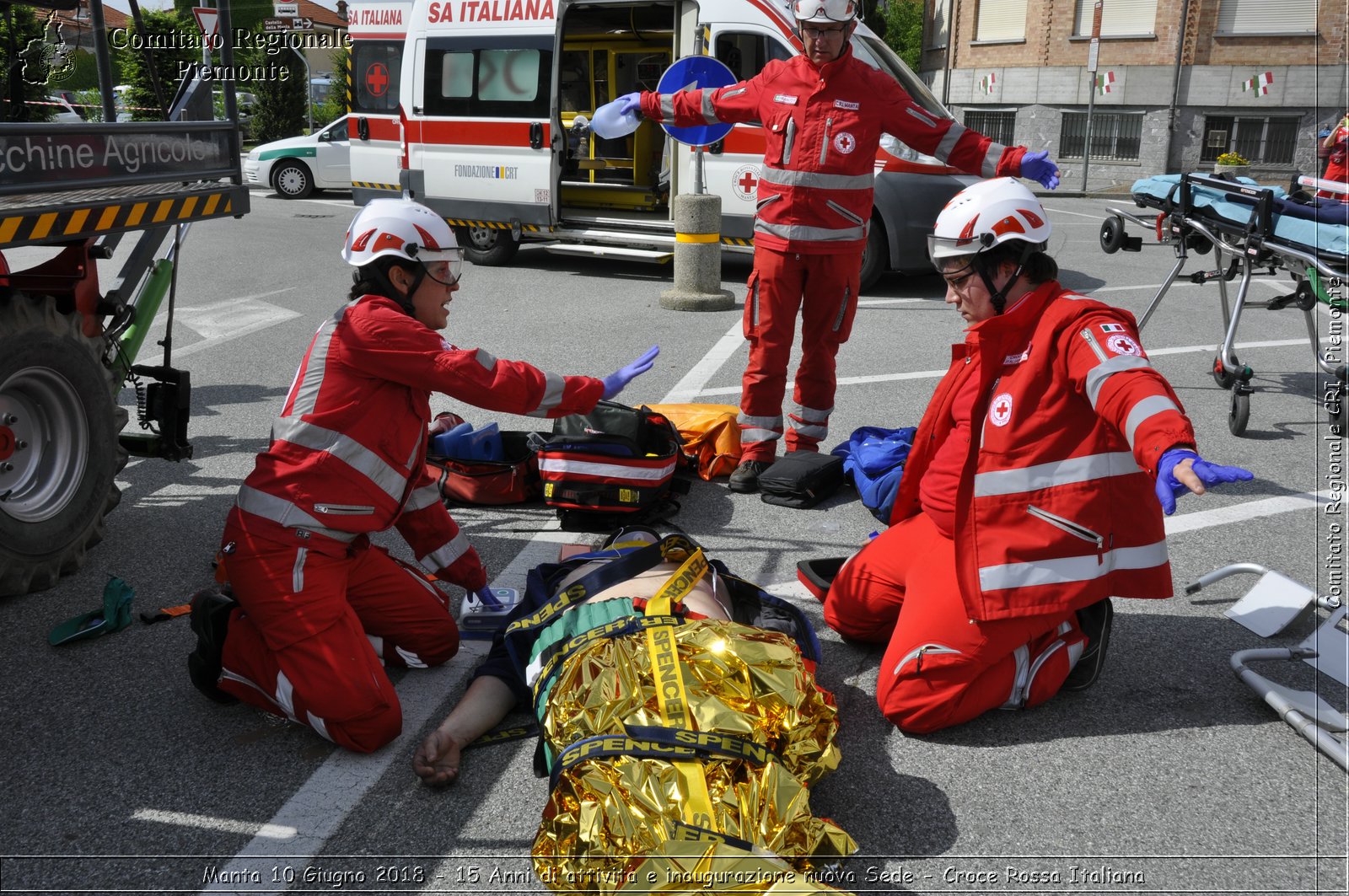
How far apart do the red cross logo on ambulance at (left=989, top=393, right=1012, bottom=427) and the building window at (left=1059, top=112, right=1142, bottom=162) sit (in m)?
26.5

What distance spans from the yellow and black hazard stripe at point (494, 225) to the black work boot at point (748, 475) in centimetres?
690

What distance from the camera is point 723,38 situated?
33.6ft

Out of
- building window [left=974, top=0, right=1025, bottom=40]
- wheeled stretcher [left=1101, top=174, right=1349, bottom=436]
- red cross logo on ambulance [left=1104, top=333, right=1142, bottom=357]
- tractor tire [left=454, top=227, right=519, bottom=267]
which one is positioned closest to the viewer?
red cross logo on ambulance [left=1104, top=333, right=1142, bottom=357]

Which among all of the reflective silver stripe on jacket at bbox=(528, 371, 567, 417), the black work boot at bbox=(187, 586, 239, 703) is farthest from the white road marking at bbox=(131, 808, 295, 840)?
the reflective silver stripe on jacket at bbox=(528, 371, 567, 417)

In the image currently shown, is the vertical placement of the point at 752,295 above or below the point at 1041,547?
above

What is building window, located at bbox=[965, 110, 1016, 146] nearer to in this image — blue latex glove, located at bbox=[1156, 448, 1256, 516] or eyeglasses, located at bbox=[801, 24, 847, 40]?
eyeglasses, located at bbox=[801, 24, 847, 40]

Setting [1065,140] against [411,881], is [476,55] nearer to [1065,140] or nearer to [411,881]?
[411,881]

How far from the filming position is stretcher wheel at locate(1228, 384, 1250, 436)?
20.8 ft

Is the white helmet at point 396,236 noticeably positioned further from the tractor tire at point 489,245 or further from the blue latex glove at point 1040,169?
the tractor tire at point 489,245

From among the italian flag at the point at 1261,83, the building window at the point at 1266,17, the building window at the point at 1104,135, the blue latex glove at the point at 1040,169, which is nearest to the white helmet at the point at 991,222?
the blue latex glove at the point at 1040,169

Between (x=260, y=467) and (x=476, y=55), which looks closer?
(x=260, y=467)

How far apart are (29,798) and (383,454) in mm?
1355

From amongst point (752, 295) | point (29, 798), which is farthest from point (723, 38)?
point (29, 798)

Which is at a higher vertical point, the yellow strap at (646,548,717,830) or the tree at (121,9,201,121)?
the tree at (121,9,201,121)
